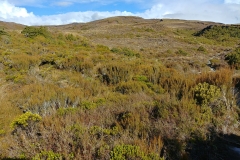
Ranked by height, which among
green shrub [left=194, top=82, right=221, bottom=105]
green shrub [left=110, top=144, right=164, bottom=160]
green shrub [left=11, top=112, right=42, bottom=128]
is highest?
green shrub [left=194, top=82, right=221, bottom=105]

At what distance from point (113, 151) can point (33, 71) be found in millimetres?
7732

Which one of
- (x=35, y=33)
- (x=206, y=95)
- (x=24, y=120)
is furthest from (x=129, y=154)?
(x=35, y=33)

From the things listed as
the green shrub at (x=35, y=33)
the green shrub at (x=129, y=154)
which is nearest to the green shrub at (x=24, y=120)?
A: the green shrub at (x=129, y=154)

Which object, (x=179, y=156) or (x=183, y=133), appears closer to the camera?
(x=179, y=156)

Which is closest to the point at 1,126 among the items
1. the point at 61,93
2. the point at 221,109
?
the point at 61,93

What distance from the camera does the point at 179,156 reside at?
306cm

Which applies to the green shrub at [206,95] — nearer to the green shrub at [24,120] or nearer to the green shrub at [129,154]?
the green shrub at [129,154]

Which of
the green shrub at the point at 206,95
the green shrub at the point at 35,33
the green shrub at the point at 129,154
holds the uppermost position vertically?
the green shrub at the point at 35,33

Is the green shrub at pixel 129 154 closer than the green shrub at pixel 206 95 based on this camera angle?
Yes

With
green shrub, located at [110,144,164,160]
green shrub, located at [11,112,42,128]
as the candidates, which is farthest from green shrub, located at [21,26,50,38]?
green shrub, located at [110,144,164,160]

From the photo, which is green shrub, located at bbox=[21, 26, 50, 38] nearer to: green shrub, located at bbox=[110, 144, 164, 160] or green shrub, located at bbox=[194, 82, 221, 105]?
green shrub, located at bbox=[194, 82, 221, 105]

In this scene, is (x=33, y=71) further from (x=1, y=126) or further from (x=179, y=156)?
(x=179, y=156)

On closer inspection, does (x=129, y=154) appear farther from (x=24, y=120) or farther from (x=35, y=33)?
(x=35, y=33)

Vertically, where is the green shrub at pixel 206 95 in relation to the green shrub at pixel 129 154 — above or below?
above
